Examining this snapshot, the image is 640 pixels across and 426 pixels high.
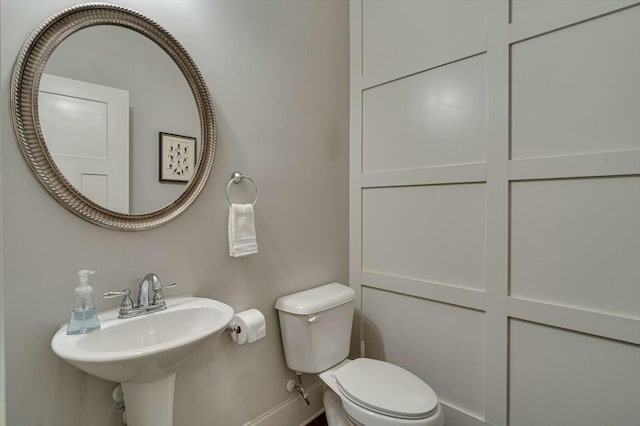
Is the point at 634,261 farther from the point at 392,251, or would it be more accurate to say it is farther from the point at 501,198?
the point at 392,251

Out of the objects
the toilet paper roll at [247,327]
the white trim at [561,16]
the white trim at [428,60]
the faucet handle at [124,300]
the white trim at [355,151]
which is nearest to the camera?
the faucet handle at [124,300]

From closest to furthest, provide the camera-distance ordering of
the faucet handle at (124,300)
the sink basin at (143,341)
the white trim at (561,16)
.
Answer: the sink basin at (143,341)
the faucet handle at (124,300)
the white trim at (561,16)

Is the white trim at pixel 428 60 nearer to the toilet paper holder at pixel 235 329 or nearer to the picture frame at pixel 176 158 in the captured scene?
the picture frame at pixel 176 158

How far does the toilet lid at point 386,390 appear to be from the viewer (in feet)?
3.87

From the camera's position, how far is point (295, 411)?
1.66 m

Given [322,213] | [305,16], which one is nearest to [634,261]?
[322,213]

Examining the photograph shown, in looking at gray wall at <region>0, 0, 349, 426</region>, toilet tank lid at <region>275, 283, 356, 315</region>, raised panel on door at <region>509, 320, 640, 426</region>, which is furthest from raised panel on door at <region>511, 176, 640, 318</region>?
gray wall at <region>0, 0, 349, 426</region>

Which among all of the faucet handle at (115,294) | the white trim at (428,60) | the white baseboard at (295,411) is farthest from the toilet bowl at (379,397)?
the white trim at (428,60)

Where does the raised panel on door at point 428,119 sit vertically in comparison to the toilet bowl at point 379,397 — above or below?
above

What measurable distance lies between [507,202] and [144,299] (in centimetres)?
152

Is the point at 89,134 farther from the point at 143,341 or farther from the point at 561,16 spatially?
the point at 561,16

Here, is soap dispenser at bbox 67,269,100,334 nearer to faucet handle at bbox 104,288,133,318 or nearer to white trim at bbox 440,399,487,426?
faucet handle at bbox 104,288,133,318

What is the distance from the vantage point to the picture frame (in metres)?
1.19

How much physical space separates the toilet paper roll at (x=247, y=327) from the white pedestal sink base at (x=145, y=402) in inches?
13.4
